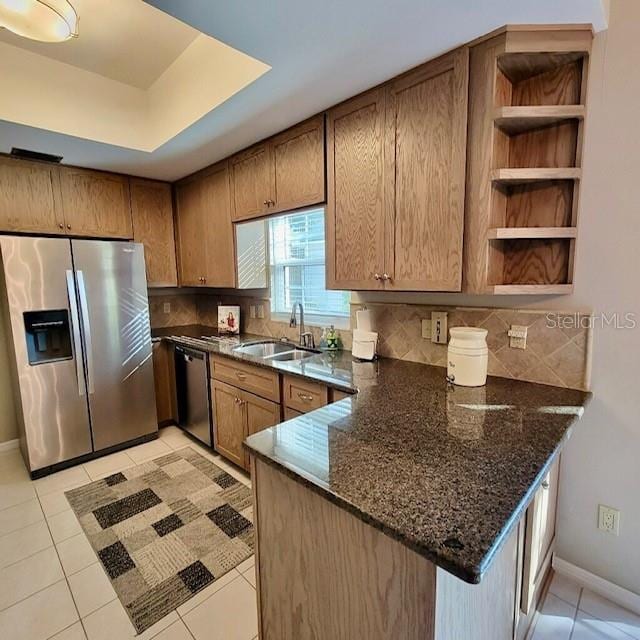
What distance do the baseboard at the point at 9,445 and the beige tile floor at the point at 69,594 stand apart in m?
0.91

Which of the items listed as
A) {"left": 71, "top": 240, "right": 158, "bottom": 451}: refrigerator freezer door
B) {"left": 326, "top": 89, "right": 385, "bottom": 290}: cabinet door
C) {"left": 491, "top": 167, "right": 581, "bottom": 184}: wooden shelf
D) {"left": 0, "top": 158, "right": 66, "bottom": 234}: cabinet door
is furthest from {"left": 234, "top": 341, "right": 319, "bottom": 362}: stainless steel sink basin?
{"left": 0, "top": 158, "right": 66, "bottom": 234}: cabinet door

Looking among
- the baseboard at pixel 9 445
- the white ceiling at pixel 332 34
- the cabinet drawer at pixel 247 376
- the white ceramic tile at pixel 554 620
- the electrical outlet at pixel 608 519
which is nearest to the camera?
the white ceiling at pixel 332 34

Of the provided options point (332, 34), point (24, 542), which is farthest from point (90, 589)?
point (332, 34)

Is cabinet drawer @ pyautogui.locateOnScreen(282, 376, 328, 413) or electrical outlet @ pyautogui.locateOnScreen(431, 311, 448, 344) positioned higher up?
electrical outlet @ pyautogui.locateOnScreen(431, 311, 448, 344)

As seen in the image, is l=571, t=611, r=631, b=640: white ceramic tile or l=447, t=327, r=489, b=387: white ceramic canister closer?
l=571, t=611, r=631, b=640: white ceramic tile

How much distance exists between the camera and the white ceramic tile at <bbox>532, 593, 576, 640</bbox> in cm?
143

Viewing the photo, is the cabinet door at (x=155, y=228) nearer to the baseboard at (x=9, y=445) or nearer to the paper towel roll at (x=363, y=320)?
the baseboard at (x=9, y=445)

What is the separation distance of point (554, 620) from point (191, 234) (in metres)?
3.54

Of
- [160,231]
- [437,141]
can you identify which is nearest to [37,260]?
[160,231]

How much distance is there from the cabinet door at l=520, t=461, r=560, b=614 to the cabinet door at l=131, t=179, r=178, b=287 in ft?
11.0

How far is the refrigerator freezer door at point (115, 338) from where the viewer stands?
270 centimetres

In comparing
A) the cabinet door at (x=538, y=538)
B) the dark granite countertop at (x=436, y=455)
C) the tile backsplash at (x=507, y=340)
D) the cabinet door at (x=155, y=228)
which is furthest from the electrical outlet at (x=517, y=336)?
the cabinet door at (x=155, y=228)

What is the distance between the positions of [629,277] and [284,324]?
7.27ft

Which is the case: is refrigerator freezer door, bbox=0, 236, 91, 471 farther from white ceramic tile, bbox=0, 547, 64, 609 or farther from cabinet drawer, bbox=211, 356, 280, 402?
cabinet drawer, bbox=211, 356, 280, 402
